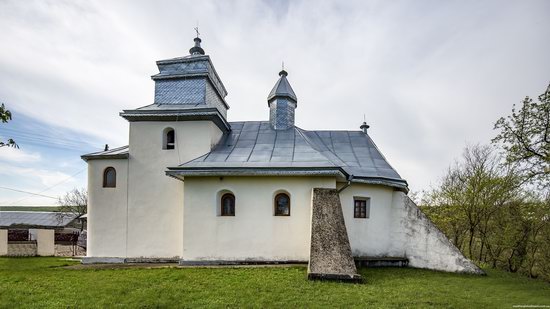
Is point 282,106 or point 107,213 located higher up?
point 282,106

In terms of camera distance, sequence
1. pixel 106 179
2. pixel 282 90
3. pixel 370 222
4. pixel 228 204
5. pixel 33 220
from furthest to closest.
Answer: pixel 33 220
pixel 282 90
pixel 106 179
pixel 370 222
pixel 228 204

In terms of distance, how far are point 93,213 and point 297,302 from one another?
9.53 m

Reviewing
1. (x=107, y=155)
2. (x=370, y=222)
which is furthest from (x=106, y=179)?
(x=370, y=222)

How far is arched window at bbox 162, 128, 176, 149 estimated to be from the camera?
43.0 feet

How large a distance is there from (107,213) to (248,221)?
225 inches

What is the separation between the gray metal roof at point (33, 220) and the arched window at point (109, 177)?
1767 cm

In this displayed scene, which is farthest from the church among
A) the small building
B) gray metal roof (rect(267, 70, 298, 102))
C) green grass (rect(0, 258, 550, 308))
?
the small building

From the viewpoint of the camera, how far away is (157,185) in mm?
12695

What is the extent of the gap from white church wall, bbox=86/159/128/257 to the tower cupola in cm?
653

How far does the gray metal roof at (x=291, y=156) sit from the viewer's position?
11414 mm

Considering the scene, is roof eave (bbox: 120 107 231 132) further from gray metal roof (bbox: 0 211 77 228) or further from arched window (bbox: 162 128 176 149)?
gray metal roof (bbox: 0 211 77 228)

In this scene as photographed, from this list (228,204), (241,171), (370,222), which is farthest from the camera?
(370,222)

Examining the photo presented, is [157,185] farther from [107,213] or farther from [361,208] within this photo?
[361,208]

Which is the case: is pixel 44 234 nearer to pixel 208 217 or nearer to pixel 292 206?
pixel 208 217
